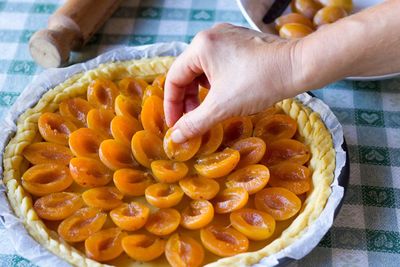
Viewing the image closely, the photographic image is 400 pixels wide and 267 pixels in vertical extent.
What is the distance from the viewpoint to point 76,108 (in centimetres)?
191

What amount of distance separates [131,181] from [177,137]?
0.65 ft

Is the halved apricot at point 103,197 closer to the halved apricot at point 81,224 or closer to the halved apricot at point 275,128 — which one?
the halved apricot at point 81,224

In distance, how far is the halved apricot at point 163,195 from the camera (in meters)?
1.59

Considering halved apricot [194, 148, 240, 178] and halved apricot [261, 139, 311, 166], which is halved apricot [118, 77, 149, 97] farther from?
halved apricot [261, 139, 311, 166]

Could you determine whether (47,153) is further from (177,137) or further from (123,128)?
(177,137)

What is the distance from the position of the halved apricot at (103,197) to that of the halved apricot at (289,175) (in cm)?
47

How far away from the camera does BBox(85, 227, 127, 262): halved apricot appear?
1483 millimetres

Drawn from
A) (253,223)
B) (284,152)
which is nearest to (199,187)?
(253,223)

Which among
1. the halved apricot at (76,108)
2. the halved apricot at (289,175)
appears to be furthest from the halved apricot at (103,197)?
the halved apricot at (289,175)

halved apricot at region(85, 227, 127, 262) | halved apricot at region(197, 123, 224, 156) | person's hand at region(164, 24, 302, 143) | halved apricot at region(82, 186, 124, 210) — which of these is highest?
person's hand at region(164, 24, 302, 143)

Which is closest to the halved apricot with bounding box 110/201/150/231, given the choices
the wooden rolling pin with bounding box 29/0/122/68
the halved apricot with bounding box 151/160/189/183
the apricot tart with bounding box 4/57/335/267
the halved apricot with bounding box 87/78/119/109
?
the apricot tart with bounding box 4/57/335/267

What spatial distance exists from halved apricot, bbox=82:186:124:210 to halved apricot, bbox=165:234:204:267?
0.21 metres

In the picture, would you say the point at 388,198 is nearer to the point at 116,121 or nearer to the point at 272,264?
the point at 272,264

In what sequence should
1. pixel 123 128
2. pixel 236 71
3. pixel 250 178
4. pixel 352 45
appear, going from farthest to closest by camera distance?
pixel 123 128 → pixel 250 178 → pixel 236 71 → pixel 352 45
